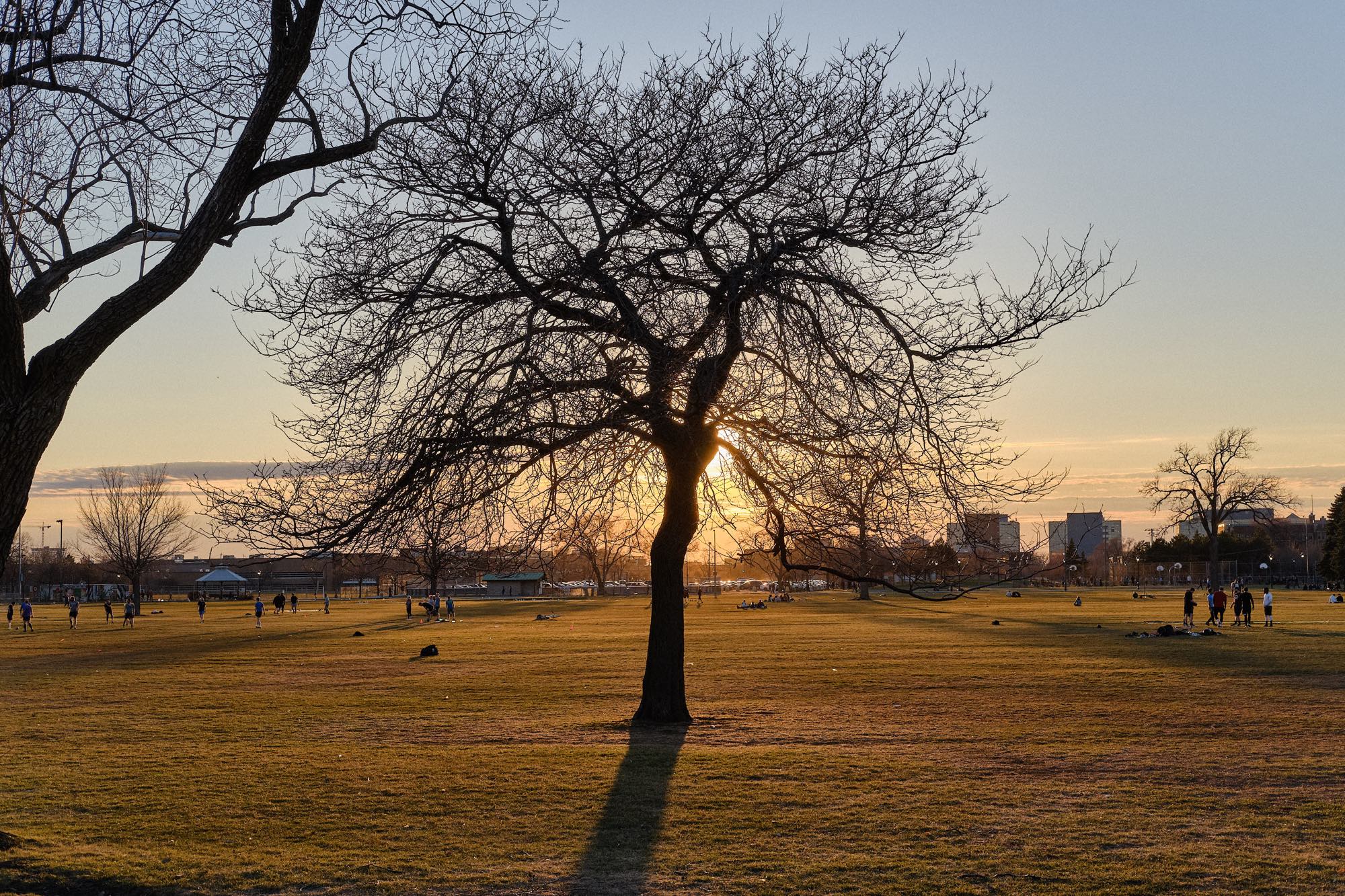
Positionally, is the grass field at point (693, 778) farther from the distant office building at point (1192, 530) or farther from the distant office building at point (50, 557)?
the distant office building at point (50, 557)

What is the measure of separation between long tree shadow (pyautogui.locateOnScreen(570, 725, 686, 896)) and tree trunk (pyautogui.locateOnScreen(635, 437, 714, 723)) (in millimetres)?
1838

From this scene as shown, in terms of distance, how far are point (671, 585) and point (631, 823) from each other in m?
7.47

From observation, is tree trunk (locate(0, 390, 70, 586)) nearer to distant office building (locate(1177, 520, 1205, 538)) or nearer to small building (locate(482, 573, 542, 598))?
small building (locate(482, 573, 542, 598))

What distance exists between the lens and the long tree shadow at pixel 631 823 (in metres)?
10.0

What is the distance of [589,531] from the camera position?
52.7 ft

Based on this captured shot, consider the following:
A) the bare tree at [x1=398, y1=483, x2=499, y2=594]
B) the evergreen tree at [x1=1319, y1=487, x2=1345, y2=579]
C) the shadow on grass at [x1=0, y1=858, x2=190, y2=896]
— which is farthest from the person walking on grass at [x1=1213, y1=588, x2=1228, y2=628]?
the evergreen tree at [x1=1319, y1=487, x2=1345, y2=579]

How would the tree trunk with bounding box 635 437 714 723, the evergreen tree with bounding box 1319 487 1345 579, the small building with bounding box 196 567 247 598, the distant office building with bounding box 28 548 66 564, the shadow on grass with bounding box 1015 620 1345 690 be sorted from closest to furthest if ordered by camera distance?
the tree trunk with bounding box 635 437 714 723, the shadow on grass with bounding box 1015 620 1345 690, the small building with bounding box 196 567 247 598, the evergreen tree with bounding box 1319 487 1345 579, the distant office building with bounding box 28 548 66 564

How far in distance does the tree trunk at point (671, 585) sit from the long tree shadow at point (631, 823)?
184 centimetres

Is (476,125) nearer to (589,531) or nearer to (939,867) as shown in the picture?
(589,531)

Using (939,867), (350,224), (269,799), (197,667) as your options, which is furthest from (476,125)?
(197,667)

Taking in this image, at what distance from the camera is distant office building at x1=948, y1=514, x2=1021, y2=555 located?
1483cm

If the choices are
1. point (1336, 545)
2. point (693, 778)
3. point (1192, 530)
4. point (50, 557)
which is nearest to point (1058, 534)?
point (693, 778)

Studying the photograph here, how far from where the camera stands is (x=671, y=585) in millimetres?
19562

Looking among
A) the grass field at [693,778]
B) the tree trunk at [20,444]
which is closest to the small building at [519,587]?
the grass field at [693,778]
